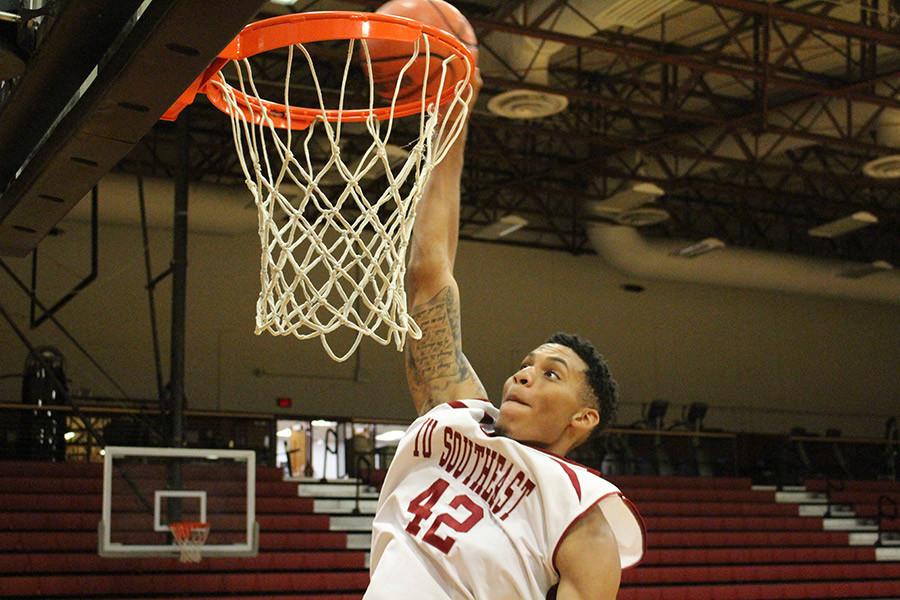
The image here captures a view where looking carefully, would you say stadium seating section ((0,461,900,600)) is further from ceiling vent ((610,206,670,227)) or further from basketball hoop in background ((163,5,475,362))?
basketball hoop in background ((163,5,475,362))

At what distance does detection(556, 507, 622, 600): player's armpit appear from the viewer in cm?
221

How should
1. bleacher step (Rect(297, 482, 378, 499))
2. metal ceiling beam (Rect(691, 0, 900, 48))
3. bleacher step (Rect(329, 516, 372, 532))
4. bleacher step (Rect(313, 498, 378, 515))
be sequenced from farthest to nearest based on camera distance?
1. bleacher step (Rect(297, 482, 378, 499))
2. bleacher step (Rect(313, 498, 378, 515))
3. bleacher step (Rect(329, 516, 372, 532))
4. metal ceiling beam (Rect(691, 0, 900, 48))

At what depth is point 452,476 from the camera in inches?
95.5

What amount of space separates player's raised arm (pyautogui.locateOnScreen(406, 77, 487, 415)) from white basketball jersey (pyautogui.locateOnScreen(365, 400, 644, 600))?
21cm

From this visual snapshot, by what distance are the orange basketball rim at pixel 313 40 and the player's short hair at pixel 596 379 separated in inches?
29.6

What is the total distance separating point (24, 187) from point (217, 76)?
0.83 meters

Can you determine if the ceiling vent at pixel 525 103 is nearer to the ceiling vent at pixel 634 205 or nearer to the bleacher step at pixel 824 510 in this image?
the ceiling vent at pixel 634 205

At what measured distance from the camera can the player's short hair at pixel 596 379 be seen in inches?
101

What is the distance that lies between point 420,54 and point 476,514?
1.24 metres

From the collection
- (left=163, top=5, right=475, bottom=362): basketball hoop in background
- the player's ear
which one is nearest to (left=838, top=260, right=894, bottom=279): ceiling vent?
(left=163, top=5, right=475, bottom=362): basketball hoop in background

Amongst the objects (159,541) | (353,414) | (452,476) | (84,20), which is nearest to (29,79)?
(84,20)

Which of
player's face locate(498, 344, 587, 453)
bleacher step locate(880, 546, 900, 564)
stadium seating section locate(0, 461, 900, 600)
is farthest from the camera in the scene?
bleacher step locate(880, 546, 900, 564)

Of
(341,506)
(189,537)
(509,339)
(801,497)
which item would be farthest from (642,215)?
(189,537)

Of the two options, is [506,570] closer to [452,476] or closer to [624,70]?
[452,476]
